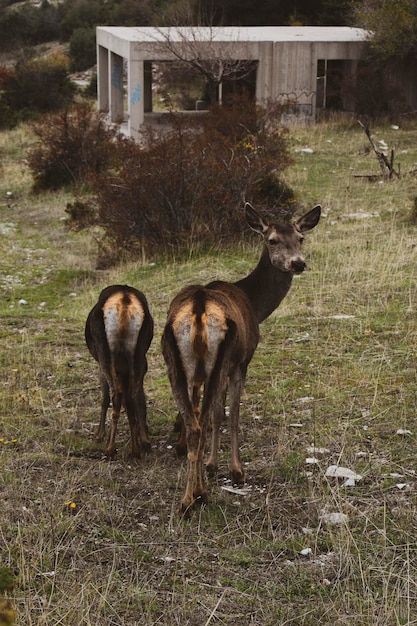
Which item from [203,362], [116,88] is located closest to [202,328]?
[203,362]

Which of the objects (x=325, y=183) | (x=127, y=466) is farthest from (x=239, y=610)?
(x=325, y=183)

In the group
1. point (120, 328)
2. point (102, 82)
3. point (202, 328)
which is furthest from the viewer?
point (102, 82)

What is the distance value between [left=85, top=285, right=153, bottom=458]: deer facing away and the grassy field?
1.13 ft

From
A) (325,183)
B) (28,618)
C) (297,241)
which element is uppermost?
(297,241)

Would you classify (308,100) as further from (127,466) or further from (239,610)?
(239,610)

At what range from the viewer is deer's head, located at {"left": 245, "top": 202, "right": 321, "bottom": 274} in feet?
26.0

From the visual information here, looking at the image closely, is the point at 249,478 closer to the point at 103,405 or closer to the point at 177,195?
the point at 103,405

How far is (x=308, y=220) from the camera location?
8367 millimetres

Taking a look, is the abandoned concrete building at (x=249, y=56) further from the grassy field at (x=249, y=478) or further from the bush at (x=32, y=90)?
the grassy field at (x=249, y=478)

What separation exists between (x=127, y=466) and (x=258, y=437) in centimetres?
102

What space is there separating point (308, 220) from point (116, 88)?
22.9m

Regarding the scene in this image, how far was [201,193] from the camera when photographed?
1498cm

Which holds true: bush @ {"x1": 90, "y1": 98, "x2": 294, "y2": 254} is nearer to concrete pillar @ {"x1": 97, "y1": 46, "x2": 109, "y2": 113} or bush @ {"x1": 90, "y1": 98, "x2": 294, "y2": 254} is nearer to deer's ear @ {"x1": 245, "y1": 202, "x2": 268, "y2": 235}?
deer's ear @ {"x1": 245, "y1": 202, "x2": 268, "y2": 235}

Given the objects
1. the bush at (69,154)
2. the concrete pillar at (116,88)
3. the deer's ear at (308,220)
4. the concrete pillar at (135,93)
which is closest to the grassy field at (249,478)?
the deer's ear at (308,220)
